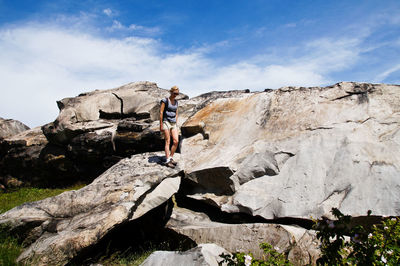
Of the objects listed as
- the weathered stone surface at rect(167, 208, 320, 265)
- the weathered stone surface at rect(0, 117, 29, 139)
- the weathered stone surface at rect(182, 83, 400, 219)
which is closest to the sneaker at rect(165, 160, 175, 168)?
the weathered stone surface at rect(182, 83, 400, 219)

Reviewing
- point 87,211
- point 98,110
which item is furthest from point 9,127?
point 87,211

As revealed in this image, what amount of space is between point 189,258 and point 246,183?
3787mm

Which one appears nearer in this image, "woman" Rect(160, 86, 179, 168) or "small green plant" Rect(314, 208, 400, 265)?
"small green plant" Rect(314, 208, 400, 265)

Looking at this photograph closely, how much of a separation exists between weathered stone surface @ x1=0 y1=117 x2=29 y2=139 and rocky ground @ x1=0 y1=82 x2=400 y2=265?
12983 mm

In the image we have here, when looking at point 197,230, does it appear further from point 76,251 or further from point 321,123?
point 321,123

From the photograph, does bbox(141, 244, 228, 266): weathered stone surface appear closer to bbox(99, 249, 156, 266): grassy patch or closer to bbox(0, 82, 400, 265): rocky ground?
bbox(0, 82, 400, 265): rocky ground

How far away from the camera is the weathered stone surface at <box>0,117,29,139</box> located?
19984mm

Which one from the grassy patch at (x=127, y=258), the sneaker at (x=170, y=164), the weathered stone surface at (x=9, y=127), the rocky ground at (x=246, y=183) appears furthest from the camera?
the weathered stone surface at (x=9, y=127)

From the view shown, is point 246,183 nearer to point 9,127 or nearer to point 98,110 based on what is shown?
point 98,110

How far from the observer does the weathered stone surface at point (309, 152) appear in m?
7.46

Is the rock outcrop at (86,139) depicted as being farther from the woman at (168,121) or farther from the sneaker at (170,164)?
the sneaker at (170,164)

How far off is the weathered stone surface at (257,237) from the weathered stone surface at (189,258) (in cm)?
153

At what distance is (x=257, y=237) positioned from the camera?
7.25 meters

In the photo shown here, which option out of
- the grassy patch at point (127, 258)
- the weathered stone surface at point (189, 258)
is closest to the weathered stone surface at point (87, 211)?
the grassy patch at point (127, 258)
